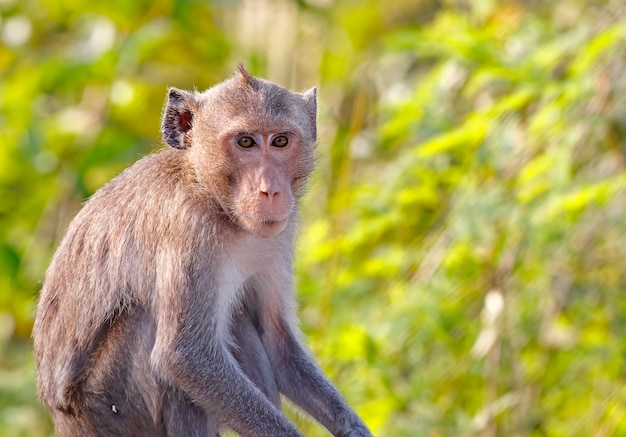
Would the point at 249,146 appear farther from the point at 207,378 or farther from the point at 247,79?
the point at 207,378

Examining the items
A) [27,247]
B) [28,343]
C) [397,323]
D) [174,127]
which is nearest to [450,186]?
[397,323]

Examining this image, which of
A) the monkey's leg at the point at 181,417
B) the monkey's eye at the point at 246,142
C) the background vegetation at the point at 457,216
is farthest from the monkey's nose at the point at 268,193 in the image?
the background vegetation at the point at 457,216

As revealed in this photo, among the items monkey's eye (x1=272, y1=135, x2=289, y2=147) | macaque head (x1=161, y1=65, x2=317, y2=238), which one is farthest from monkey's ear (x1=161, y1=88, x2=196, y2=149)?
monkey's eye (x1=272, y1=135, x2=289, y2=147)

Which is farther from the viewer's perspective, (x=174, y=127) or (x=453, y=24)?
(x=453, y=24)

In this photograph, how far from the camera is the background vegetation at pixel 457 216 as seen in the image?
817 centimetres

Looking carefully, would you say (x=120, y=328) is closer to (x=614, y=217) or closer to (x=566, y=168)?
(x=566, y=168)

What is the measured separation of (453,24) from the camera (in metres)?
8.95

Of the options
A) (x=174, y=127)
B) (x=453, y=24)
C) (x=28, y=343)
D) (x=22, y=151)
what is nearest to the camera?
(x=174, y=127)

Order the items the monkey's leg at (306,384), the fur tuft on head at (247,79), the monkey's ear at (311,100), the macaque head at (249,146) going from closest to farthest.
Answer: the macaque head at (249,146) < the fur tuft on head at (247,79) < the monkey's leg at (306,384) < the monkey's ear at (311,100)

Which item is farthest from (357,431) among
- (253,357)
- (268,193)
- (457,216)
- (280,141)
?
(457,216)

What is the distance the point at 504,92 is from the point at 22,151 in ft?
14.6

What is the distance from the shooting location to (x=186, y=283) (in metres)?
5.57

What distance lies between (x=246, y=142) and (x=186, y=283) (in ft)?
2.61

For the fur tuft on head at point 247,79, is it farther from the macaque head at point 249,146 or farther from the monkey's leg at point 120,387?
the monkey's leg at point 120,387
